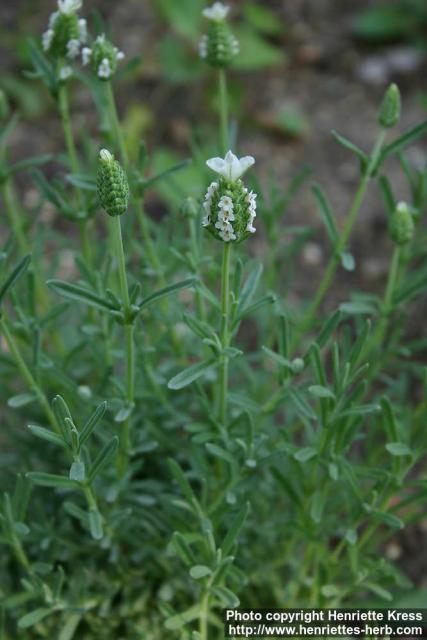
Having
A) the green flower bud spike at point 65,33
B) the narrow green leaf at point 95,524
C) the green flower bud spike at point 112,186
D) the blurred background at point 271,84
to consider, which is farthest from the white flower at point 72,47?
the blurred background at point 271,84

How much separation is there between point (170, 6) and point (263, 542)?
2.26m

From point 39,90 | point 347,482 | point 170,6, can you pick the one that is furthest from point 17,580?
point 170,6

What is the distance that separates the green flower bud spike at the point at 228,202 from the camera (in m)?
1.12

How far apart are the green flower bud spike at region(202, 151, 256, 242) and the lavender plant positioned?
6cm

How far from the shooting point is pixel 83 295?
127 centimetres

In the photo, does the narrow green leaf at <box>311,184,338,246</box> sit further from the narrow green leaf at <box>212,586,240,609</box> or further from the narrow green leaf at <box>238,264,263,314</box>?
the narrow green leaf at <box>212,586,240,609</box>

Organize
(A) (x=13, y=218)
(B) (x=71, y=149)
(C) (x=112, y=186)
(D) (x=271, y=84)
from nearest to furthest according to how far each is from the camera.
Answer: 1. (C) (x=112, y=186)
2. (B) (x=71, y=149)
3. (A) (x=13, y=218)
4. (D) (x=271, y=84)

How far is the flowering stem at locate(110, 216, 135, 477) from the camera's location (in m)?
1.15

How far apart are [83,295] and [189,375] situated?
21 centimetres

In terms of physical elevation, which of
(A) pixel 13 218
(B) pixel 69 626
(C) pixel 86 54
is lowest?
(B) pixel 69 626

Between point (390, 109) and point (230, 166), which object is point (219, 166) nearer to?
point (230, 166)

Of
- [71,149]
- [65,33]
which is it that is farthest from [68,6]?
[71,149]

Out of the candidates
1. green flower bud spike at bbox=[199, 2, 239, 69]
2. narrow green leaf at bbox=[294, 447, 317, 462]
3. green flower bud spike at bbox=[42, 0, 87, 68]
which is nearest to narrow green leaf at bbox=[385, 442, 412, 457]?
narrow green leaf at bbox=[294, 447, 317, 462]

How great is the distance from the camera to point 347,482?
1.60 m
